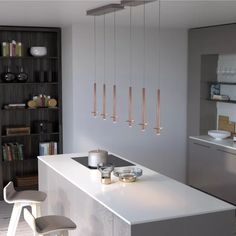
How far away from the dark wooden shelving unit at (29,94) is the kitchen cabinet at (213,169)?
2033 mm

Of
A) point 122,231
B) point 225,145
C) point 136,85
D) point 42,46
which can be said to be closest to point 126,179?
point 122,231

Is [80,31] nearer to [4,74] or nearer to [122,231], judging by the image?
[4,74]

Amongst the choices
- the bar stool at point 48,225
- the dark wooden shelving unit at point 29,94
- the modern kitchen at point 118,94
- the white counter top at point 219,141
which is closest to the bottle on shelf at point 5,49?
the modern kitchen at point 118,94

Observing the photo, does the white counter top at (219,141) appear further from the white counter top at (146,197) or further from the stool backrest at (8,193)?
the stool backrest at (8,193)

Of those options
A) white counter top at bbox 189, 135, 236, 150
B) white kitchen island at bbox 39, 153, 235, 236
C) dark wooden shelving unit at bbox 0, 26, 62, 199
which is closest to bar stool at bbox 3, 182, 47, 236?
white kitchen island at bbox 39, 153, 235, 236

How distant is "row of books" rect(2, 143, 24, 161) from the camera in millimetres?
7037

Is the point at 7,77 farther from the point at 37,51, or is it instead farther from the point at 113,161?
the point at 113,161

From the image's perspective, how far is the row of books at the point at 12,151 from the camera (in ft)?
23.1

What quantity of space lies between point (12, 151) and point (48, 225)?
334 cm

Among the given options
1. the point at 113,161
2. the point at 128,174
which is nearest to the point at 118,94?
the point at 113,161

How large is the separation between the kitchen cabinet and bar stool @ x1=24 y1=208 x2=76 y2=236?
119 inches

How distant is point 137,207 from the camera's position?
148 inches

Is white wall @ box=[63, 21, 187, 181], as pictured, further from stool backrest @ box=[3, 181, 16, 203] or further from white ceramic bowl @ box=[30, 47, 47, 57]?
stool backrest @ box=[3, 181, 16, 203]

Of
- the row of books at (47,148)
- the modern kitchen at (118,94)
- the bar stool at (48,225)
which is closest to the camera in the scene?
the bar stool at (48,225)
